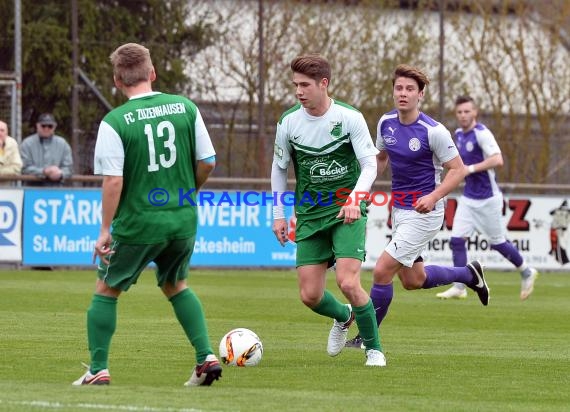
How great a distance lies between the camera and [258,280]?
18375 millimetres

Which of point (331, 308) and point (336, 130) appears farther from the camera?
point (331, 308)

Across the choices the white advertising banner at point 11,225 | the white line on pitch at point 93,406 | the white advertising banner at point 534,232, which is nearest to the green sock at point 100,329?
the white line on pitch at point 93,406

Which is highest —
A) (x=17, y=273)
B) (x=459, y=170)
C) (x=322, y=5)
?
(x=322, y=5)

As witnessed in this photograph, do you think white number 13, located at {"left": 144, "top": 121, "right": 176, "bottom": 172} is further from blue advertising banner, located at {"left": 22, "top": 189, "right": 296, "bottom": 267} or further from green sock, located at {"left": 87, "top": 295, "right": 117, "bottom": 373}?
blue advertising banner, located at {"left": 22, "top": 189, "right": 296, "bottom": 267}

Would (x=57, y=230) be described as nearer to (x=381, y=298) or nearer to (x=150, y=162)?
(x=381, y=298)

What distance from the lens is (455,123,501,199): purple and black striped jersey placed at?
15.2 metres

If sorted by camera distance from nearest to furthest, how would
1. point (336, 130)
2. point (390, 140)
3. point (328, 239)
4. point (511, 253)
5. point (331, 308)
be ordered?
point (336, 130)
point (328, 239)
point (331, 308)
point (390, 140)
point (511, 253)

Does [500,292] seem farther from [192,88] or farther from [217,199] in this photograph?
[192,88]

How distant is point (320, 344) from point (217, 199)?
9569mm

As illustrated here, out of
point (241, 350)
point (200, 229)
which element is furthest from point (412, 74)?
point (200, 229)

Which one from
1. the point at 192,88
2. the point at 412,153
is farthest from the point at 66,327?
the point at 192,88

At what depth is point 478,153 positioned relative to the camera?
50.9 ft

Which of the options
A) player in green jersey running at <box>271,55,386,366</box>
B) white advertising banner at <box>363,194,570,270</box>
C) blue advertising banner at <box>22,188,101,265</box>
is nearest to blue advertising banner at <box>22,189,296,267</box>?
blue advertising banner at <box>22,188,101,265</box>

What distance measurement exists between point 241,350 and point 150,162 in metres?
1.92
